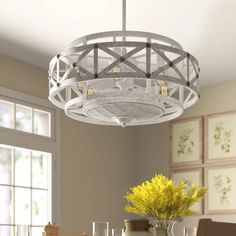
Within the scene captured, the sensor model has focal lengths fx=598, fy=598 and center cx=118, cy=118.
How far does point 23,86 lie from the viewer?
5289 millimetres

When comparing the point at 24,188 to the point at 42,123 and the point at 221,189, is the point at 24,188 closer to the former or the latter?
the point at 42,123

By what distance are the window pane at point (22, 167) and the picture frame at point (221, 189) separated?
1.83 m

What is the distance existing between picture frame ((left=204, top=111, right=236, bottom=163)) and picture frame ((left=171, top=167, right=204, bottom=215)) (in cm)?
17

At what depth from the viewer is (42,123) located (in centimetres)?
555

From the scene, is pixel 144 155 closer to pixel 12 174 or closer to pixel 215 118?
pixel 215 118

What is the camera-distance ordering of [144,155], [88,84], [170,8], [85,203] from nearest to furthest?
[88,84] → [170,8] → [85,203] → [144,155]

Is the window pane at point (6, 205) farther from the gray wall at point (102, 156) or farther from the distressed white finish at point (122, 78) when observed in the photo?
the distressed white finish at point (122, 78)

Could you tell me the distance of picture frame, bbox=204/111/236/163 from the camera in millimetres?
5914

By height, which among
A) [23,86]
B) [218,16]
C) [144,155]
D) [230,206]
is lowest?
[230,206]

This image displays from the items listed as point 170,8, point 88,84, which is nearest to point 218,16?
point 170,8

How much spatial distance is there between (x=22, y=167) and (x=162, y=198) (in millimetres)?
2662

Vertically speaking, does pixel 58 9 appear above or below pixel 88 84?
above

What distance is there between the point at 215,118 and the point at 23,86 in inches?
79.1

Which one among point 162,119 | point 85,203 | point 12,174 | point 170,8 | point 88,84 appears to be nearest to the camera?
point 88,84
